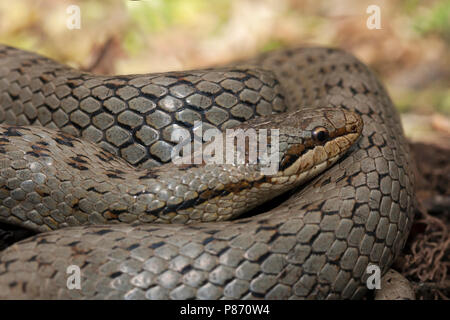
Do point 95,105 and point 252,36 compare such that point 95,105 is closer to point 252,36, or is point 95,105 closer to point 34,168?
point 34,168

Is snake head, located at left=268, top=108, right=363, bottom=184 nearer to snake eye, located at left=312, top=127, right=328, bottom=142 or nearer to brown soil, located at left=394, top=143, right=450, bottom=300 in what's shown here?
snake eye, located at left=312, top=127, right=328, bottom=142

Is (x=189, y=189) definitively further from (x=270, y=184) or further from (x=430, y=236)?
(x=430, y=236)

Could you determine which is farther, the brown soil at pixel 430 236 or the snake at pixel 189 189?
the brown soil at pixel 430 236

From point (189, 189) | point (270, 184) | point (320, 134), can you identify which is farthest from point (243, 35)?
point (189, 189)

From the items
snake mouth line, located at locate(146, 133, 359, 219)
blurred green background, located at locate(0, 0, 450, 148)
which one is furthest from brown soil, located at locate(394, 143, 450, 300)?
snake mouth line, located at locate(146, 133, 359, 219)

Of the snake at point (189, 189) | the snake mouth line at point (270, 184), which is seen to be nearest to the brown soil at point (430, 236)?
the snake at point (189, 189)

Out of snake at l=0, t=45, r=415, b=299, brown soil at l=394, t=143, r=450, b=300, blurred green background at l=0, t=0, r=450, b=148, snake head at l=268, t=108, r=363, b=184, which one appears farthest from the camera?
blurred green background at l=0, t=0, r=450, b=148

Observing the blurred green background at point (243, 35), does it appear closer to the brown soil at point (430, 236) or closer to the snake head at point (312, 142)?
the brown soil at point (430, 236)
